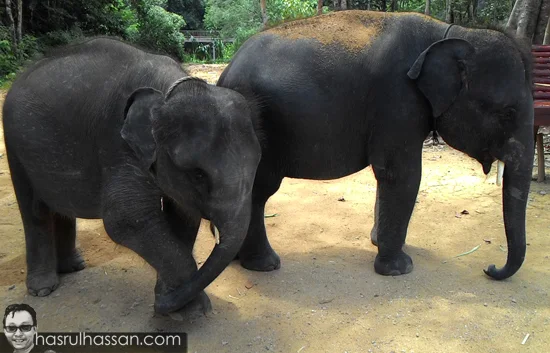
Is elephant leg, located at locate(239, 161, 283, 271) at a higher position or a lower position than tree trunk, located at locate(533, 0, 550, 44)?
lower

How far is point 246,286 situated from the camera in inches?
136

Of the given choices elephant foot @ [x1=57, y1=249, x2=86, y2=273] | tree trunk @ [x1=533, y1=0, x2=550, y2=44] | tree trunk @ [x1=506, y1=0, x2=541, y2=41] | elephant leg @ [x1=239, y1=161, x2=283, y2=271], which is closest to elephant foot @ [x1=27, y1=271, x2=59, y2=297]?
elephant foot @ [x1=57, y1=249, x2=86, y2=273]

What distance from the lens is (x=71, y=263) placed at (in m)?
3.64

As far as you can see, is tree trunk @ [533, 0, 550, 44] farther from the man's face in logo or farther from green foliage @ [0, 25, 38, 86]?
green foliage @ [0, 25, 38, 86]

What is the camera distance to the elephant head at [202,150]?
2336 millimetres

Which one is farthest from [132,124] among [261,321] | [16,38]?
[16,38]

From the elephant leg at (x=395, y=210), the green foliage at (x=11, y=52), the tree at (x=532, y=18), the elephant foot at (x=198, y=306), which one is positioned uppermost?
the tree at (x=532, y=18)

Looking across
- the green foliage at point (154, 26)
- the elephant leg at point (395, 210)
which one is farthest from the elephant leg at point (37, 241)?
the green foliage at point (154, 26)

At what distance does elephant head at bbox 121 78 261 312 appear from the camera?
234 cm

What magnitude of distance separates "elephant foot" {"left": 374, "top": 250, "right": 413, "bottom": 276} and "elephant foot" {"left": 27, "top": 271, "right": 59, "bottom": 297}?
87.6 inches

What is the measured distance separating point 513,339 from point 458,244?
56.7 inches

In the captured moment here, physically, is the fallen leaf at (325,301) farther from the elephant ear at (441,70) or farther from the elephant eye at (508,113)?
the elephant eye at (508,113)

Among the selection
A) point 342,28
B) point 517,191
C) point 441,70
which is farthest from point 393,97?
point 517,191

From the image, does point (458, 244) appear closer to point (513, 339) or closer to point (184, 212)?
point (513, 339)
